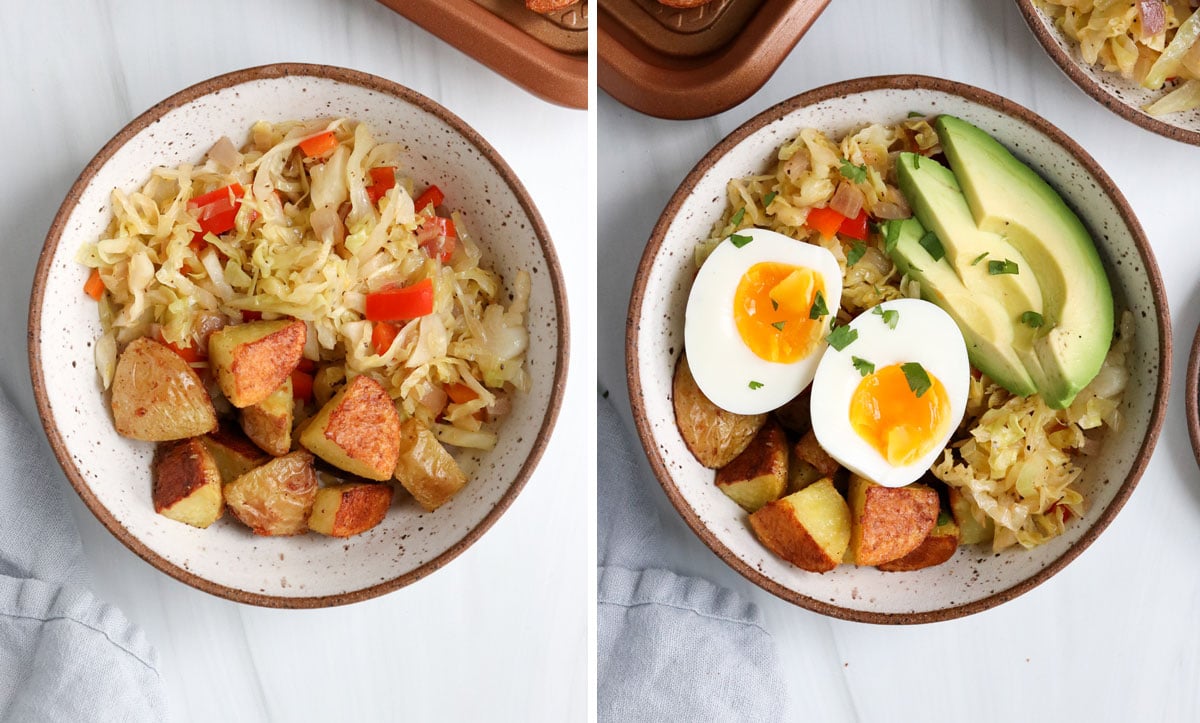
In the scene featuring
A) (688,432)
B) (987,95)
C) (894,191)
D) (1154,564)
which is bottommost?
(1154,564)

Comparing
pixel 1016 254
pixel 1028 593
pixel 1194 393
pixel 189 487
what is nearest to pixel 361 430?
pixel 189 487

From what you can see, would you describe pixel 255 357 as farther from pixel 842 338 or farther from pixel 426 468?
pixel 842 338

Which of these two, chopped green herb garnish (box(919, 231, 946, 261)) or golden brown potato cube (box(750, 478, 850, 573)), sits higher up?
chopped green herb garnish (box(919, 231, 946, 261))

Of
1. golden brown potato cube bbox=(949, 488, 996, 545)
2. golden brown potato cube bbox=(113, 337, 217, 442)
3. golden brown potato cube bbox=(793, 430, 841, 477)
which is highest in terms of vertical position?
golden brown potato cube bbox=(113, 337, 217, 442)

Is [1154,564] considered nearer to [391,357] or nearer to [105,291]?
[391,357]

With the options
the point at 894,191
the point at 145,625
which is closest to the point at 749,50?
the point at 894,191

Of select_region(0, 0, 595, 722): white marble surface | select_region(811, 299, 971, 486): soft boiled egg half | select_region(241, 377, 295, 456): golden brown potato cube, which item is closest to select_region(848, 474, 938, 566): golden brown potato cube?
select_region(811, 299, 971, 486): soft boiled egg half

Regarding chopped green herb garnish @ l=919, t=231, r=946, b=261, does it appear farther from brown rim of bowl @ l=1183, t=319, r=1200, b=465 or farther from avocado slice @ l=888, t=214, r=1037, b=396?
brown rim of bowl @ l=1183, t=319, r=1200, b=465
